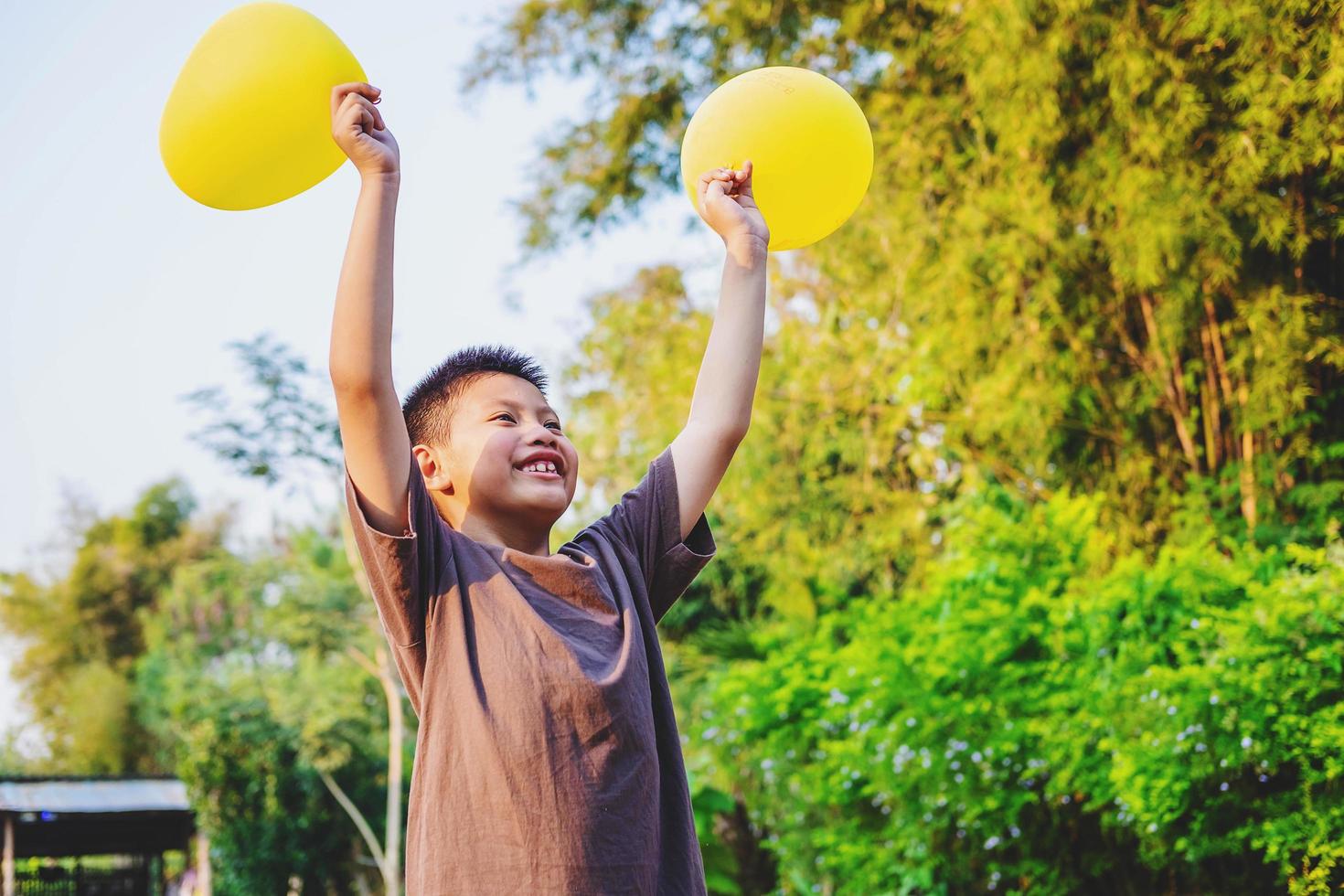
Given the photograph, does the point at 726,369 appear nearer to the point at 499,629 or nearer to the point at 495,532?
the point at 495,532

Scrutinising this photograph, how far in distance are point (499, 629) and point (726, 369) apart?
469 mm

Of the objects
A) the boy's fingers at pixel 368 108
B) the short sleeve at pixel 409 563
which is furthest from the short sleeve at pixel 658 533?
the boy's fingers at pixel 368 108

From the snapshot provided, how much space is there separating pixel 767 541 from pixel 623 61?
2.83m

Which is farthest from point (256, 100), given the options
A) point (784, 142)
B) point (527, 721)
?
point (527, 721)

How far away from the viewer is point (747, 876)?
6.33 metres

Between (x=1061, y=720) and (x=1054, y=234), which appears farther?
(x=1054, y=234)

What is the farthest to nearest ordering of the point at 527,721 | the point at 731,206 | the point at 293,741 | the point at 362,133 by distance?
the point at 293,741, the point at 731,206, the point at 362,133, the point at 527,721

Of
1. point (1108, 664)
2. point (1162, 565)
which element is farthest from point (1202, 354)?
point (1108, 664)

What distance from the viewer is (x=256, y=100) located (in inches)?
54.3

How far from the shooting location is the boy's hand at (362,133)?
123 cm

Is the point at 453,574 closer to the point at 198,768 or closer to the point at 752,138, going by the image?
the point at 752,138

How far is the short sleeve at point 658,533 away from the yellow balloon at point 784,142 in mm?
438

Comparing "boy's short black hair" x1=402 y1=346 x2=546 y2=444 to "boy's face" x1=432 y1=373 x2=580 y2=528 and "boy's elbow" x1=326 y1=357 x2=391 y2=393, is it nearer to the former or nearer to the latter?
"boy's face" x1=432 y1=373 x2=580 y2=528

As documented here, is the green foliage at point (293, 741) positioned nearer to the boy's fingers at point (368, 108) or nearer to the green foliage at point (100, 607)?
the green foliage at point (100, 607)
